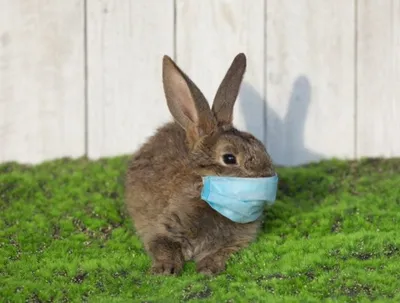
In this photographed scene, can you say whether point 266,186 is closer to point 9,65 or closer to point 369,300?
point 369,300

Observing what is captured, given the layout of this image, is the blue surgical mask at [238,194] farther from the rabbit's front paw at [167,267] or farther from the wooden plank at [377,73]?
the wooden plank at [377,73]

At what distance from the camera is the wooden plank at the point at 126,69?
3584 mm

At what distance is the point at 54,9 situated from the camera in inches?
141

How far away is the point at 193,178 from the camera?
248 centimetres

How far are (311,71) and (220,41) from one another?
44cm

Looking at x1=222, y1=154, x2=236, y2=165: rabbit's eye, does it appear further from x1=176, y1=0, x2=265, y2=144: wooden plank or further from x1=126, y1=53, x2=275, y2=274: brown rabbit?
x1=176, y1=0, x2=265, y2=144: wooden plank

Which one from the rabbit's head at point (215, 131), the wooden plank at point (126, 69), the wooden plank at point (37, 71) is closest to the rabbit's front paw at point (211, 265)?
the rabbit's head at point (215, 131)

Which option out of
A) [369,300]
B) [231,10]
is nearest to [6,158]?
[231,10]

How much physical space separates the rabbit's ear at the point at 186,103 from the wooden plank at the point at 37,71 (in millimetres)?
1104

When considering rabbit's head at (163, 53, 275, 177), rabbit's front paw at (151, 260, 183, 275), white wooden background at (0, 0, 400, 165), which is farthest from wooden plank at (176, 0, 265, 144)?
rabbit's front paw at (151, 260, 183, 275)

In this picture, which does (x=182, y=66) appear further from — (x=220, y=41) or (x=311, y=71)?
(x=311, y=71)

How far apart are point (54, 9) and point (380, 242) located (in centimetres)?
192

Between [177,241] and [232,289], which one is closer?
[232,289]

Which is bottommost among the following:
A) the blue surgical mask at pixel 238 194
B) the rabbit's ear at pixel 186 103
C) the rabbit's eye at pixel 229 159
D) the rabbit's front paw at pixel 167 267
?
the rabbit's front paw at pixel 167 267
